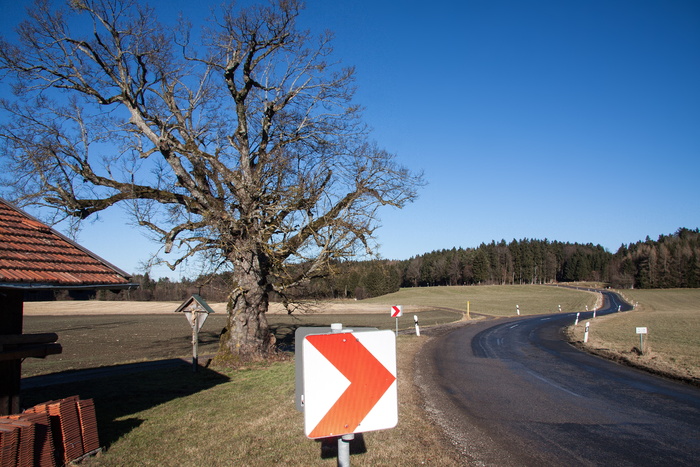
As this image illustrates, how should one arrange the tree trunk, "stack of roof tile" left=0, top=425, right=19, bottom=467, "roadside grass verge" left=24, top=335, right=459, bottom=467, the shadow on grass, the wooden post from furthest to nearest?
the tree trunk
the shadow on grass
the wooden post
"roadside grass verge" left=24, top=335, right=459, bottom=467
"stack of roof tile" left=0, top=425, right=19, bottom=467

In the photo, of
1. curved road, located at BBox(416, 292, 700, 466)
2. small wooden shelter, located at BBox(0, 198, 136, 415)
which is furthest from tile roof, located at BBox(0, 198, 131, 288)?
curved road, located at BBox(416, 292, 700, 466)

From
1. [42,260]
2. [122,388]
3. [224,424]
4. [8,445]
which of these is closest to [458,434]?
[224,424]

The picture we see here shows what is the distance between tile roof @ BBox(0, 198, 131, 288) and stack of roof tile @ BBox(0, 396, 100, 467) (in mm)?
1588

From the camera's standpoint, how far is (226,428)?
23.5ft

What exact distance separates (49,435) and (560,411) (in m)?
8.16

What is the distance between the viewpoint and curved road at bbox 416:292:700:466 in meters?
6.00

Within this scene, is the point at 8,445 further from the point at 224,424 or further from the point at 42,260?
the point at 224,424

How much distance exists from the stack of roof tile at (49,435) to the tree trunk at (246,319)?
8.90m

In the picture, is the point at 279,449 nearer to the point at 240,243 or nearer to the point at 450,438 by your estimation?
the point at 450,438

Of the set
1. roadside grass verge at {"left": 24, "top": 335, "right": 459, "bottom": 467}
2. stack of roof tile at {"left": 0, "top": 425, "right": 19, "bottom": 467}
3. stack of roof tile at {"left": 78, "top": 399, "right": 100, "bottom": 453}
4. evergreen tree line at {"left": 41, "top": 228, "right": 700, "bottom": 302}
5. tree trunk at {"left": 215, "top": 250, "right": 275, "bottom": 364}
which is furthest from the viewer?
evergreen tree line at {"left": 41, "top": 228, "right": 700, "bottom": 302}

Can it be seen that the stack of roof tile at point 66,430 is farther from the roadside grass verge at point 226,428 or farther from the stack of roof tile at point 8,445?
the stack of roof tile at point 8,445

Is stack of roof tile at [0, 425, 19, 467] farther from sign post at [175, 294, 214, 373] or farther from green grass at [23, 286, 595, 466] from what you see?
sign post at [175, 294, 214, 373]

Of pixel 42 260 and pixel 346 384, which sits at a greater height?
pixel 42 260

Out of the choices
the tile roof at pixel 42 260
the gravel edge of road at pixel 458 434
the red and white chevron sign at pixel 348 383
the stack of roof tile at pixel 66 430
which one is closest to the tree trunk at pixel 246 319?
the gravel edge of road at pixel 458 434
